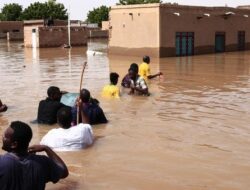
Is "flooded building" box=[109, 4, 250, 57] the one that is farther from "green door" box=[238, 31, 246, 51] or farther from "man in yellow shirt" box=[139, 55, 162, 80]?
"man in yellow shirt" box=[139, 55, 162, 80]

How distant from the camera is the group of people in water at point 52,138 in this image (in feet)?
12.8

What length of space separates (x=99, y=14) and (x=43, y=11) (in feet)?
32.8

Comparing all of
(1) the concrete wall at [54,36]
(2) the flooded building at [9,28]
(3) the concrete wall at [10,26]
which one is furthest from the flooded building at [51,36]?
(3) the concrete wall at [10,26]

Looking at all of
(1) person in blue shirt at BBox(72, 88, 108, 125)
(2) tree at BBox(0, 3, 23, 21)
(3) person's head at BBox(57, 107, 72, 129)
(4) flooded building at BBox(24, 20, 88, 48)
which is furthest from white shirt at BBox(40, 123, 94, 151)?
(2) tree at BBox(0, 3, 23, 21)

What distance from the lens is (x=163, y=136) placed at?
880 cm

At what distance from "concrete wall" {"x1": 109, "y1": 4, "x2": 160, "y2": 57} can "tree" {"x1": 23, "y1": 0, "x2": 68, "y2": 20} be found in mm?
41863

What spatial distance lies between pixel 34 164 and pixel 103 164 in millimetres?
3184

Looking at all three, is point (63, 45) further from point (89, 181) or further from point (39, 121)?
point (89, 181)

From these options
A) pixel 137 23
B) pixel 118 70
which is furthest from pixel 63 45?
pixel 118 70

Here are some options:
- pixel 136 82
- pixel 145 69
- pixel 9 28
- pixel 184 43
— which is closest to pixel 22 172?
pixel 136 82

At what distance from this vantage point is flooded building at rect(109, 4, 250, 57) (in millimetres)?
30109

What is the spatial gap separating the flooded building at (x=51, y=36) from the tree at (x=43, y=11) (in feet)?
95.9

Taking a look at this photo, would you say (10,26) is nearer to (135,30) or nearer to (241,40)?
(135,30)

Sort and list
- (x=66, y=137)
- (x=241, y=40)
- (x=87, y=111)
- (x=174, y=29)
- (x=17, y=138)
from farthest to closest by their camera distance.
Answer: (x=241, y=40), (x=174, y=29), (x=87, y=111), (x=66, y=137), (x=17, y=138)
